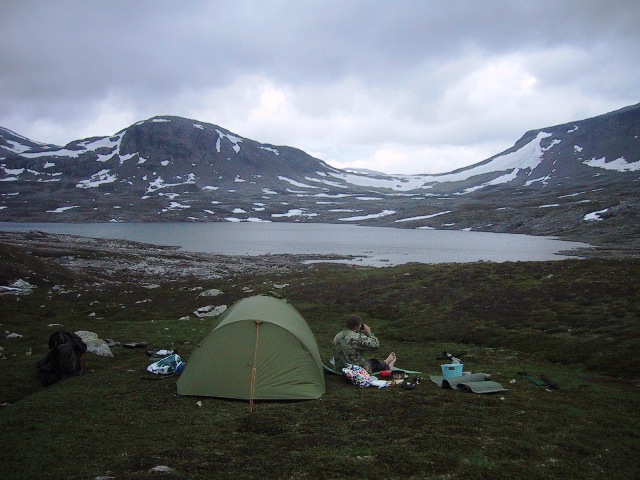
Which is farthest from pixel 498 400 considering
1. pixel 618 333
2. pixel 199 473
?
pixel 618 333

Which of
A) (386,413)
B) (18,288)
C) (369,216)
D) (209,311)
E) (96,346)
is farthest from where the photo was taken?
(369,216)

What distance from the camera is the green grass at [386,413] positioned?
7.92 m

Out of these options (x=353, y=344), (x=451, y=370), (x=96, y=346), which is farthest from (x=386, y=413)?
(x=96, y=346)

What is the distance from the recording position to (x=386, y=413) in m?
10.7

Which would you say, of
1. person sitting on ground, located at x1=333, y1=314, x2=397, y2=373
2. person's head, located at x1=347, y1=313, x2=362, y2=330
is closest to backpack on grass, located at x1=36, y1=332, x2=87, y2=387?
person sitting on ground, located at x1=333, y1=314, x2=397, y2=373

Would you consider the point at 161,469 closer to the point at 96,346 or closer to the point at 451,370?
the point at 451,370

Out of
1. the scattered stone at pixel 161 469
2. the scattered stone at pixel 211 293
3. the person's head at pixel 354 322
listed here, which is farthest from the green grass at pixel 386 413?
the scattered stone at pixel 211 293

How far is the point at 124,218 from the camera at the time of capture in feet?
578

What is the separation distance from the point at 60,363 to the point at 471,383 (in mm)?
11729

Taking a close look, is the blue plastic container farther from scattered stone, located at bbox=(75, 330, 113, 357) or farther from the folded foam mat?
scattered stone, located at bbox=(75, 330, 113, 357)

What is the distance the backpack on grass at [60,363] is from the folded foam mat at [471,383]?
415 inches

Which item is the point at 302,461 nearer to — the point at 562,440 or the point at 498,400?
the point at 562,440

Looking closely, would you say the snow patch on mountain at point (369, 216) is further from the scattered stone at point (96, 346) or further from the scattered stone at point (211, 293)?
the scattered stone at point (96, 346)

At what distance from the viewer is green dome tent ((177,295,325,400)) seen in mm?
11953
